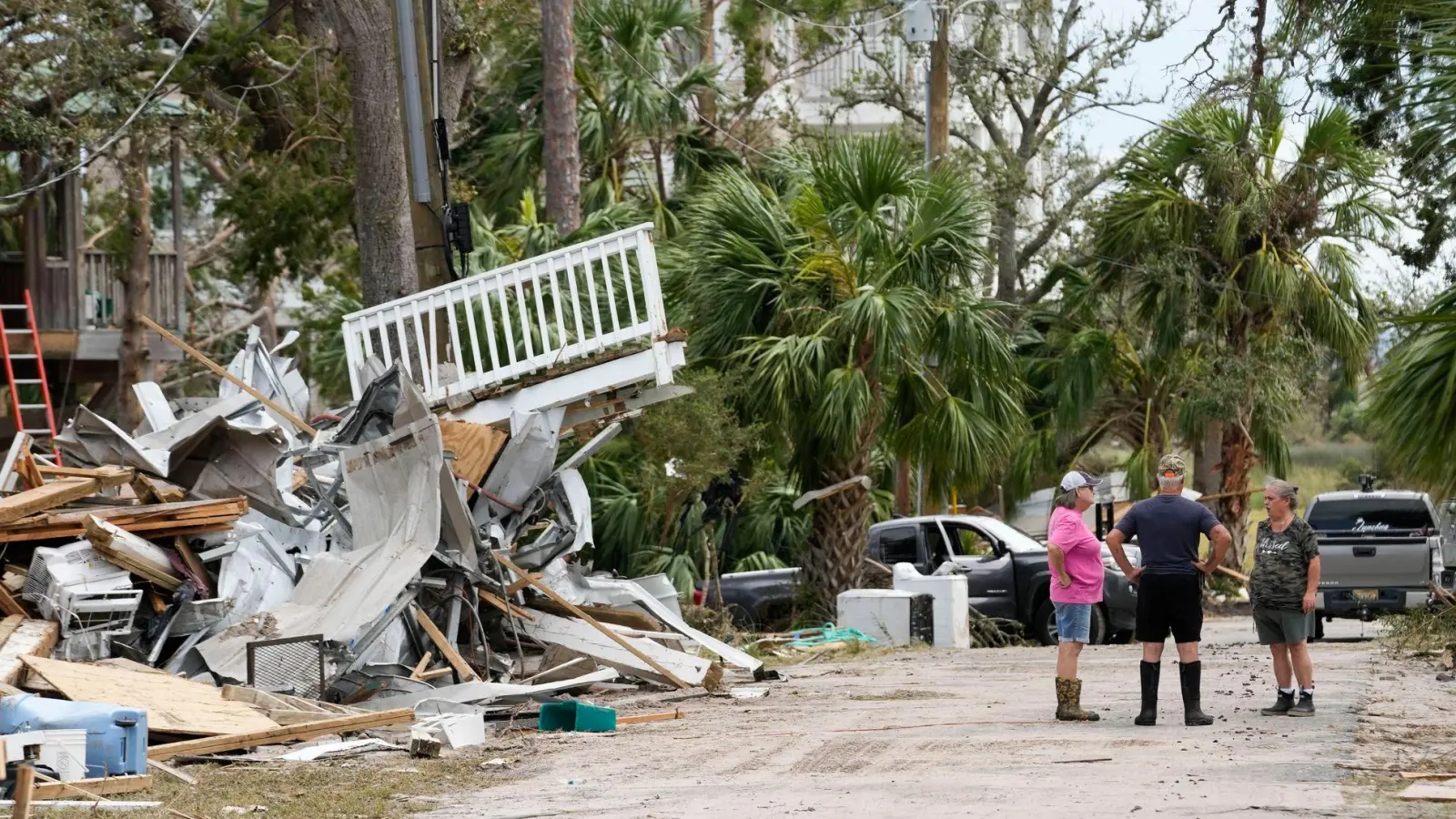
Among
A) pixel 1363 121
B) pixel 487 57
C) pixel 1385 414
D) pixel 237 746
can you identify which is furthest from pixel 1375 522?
pixel 487 57

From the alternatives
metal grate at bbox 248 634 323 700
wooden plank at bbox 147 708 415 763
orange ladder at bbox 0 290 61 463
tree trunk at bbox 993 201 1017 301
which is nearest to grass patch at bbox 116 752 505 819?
wooden plank at bbox 147 708 415 763

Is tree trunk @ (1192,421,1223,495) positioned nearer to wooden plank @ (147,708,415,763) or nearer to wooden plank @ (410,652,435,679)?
wooden plank @ (410,652,435,679)

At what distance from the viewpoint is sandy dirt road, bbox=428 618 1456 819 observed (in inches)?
303

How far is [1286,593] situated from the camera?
1088cm

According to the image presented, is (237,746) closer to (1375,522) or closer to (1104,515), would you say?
(1375,522)

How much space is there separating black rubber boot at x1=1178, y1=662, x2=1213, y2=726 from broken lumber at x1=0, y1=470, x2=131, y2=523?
769 centimetres

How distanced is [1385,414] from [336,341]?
17.7 m

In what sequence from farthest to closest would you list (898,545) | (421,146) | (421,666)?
(898,545)
(421,146)
(421,666)

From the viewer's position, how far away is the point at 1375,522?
798 inches

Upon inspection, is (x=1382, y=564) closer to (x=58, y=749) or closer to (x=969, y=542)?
(x=969, y=542)

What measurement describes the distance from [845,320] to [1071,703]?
810 centimetres

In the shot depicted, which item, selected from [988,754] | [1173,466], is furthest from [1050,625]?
[988,754]

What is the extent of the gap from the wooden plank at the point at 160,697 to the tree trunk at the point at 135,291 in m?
11.9

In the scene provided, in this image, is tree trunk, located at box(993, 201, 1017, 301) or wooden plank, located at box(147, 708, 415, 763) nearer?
wooden plank, located at box(147, 708, 415, 763)
